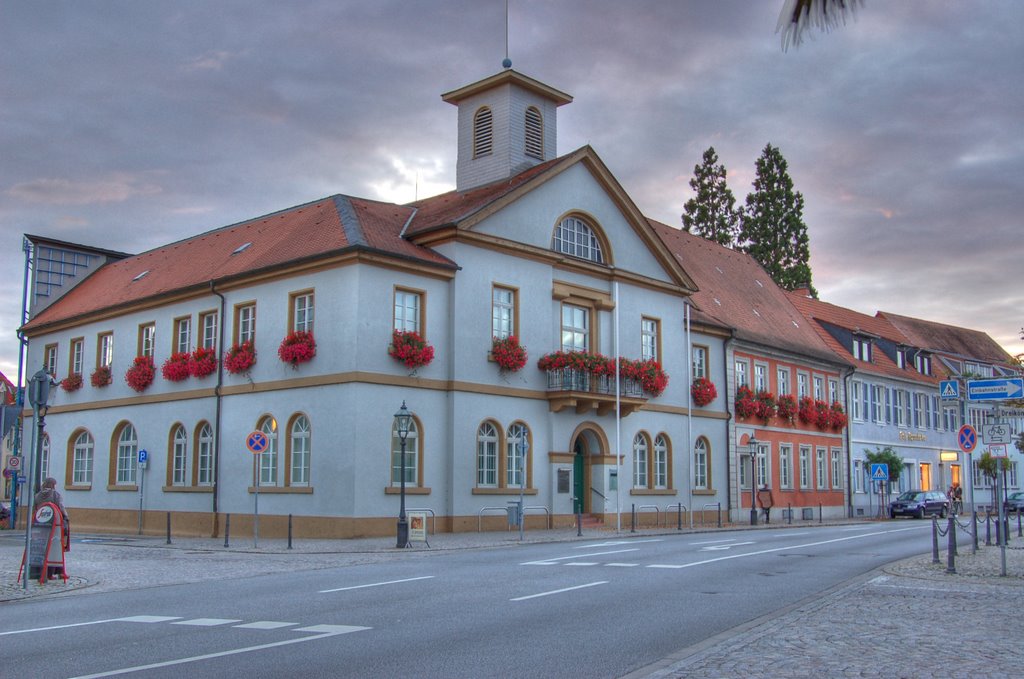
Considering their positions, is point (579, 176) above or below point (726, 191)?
below

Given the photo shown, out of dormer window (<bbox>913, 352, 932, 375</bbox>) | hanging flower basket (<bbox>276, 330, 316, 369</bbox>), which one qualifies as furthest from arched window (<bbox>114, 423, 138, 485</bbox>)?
dormer window (<bbox>913, 352, 932, 375</bbox>)

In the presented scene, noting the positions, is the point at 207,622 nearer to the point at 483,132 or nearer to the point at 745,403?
the point at 483,132

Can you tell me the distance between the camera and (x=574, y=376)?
33094mm

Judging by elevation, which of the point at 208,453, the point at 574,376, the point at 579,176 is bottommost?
the point at 208,453

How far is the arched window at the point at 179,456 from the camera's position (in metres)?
33.2

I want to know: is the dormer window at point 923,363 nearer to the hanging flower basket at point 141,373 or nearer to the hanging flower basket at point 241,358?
the hanging flower basket at point 241,358

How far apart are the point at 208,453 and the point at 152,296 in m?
6.29

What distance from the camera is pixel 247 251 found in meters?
34.2

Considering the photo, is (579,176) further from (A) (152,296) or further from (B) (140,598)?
(B) (140,598)

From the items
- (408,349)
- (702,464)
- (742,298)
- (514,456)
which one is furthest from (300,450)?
(742,298)

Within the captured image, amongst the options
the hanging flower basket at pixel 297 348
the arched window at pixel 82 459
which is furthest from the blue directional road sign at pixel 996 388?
the arched window at pixel 82 459

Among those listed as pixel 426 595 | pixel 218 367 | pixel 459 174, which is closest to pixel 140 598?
pixel 426 595

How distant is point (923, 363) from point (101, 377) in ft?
149

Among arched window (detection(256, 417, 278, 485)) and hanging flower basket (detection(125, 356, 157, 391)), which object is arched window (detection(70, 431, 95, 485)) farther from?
arched window (detection(256, 417, 278, 485))
